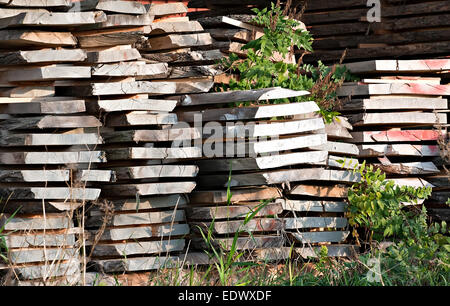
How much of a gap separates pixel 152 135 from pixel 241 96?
0.77 meters

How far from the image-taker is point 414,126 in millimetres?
7297

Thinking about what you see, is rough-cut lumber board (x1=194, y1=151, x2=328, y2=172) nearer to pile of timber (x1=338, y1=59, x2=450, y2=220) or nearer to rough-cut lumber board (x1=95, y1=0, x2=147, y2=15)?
pile of timber (x1=338, y1=59, x2=450, y2=220)

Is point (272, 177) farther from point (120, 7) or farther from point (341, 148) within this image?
point (120, 7)

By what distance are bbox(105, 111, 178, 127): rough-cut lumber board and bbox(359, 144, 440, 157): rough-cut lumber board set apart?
204 cm

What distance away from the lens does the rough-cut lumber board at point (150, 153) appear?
5660 mm

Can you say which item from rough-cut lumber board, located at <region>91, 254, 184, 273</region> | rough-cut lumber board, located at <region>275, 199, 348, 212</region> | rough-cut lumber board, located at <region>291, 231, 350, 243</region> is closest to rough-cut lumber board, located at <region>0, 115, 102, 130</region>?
rough-cut lumber board, located at <region>91, 254, 184, 273</region>

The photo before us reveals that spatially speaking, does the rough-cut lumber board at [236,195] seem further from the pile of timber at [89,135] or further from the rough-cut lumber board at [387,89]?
the rough-cut lumber board at [387,89]

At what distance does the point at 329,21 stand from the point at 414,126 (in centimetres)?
149

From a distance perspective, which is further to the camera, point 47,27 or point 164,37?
point 164,37

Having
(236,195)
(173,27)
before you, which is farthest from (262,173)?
(173,27)

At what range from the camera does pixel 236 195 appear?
19.4 feet

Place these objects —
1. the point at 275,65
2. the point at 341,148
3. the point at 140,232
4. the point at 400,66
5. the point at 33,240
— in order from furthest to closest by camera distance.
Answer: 1. the point at 400,66
2. the point at 341,148
3. the point at 275,65
4. the point at 140,232
5. the point at 33,240

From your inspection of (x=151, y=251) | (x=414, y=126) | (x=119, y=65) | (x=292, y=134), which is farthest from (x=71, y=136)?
(x=414, y=126)
